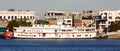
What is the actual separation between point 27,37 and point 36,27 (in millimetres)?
3354

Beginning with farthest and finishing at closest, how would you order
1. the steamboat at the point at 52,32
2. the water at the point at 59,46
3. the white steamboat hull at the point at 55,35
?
the white steamboat hull at the point at 55,35, the steamboat at the point at 52,32, the water at the point at 59,46

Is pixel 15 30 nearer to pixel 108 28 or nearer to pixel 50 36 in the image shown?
pixel 50 36

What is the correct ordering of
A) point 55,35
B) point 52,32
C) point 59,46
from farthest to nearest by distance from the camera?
point 55,35 → point 52,32 → point 59,46

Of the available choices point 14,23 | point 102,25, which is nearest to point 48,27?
point 14,23

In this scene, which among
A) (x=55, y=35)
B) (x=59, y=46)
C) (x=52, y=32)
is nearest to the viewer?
(x=59, y=46)

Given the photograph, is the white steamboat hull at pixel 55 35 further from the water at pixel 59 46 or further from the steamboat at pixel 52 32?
the water at pixel 59 46

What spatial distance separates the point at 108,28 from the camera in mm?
185125

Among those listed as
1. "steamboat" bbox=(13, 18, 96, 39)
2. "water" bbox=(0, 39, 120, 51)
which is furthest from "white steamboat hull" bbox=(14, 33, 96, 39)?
"water" bbox=(0, 39, 120, 51)

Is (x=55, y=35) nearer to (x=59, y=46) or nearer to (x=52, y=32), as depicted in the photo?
(x=52, y=32)

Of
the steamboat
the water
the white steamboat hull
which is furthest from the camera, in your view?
the white steamboat hull

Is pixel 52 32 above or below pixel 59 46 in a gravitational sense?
below

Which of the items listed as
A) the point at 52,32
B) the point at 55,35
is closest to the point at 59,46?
the point at 52,32

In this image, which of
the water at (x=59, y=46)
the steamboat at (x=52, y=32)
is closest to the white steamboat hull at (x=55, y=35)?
the steamboat at (x=52, y=32)

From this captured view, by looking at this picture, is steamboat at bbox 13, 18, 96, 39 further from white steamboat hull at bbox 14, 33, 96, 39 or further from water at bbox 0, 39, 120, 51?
water at bbox 0, 39, 120, 51
